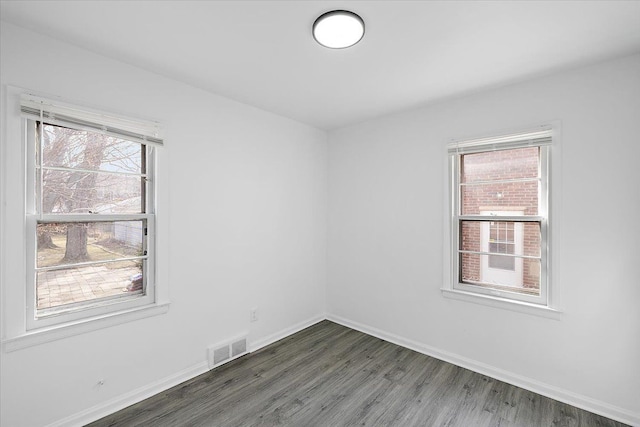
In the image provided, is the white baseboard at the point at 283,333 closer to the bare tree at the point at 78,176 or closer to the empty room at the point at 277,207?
the empty room at the point at 277,207

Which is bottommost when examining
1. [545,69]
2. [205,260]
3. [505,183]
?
[205,260]

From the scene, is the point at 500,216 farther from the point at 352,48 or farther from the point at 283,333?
the point at 283,333

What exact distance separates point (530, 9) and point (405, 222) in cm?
205

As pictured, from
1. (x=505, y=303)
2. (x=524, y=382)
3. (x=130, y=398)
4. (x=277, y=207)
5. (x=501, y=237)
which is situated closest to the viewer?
(x=130, y=398)

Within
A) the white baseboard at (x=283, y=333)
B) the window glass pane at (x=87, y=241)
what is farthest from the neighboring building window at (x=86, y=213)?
the white baseboard at (x=283, y=333)

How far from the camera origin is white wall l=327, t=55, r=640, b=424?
82.8 inches

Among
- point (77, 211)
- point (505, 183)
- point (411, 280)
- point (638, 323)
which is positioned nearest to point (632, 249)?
point (638, 323)

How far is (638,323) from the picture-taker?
2.06 meters

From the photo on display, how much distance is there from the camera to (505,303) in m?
2.58

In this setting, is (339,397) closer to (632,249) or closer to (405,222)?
(405,222)

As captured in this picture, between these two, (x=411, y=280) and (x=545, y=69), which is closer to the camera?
(x=545, y=69)

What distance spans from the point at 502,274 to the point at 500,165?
3.28 ft

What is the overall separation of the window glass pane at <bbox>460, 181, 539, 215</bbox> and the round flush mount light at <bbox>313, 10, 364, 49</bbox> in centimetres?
184

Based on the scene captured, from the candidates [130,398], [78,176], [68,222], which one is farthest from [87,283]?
[130,398]
